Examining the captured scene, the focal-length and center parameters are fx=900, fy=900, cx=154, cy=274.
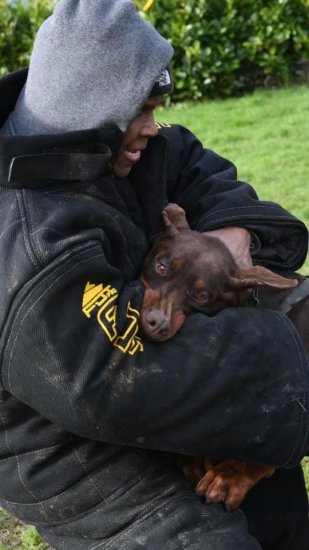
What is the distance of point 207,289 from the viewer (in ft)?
10.4

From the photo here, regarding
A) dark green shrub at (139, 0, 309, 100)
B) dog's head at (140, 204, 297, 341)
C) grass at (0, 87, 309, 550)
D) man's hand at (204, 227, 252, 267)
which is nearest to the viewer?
dog's head at (140, 204, 297, 341)

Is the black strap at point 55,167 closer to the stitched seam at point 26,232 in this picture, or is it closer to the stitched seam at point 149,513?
the stitched seam at point 26,232

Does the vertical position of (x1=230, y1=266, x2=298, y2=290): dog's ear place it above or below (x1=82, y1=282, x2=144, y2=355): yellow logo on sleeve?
below

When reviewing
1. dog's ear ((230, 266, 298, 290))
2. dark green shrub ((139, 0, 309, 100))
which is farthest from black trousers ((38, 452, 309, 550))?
dark green shrub ((139, 0, 309, 100))

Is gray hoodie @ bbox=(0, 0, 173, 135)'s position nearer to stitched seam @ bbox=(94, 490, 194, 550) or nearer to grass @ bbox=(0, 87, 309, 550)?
stitched seam @ bbox=(94, 490, 194, 550)

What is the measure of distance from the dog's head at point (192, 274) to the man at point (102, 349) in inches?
4.6

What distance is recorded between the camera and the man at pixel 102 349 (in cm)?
249

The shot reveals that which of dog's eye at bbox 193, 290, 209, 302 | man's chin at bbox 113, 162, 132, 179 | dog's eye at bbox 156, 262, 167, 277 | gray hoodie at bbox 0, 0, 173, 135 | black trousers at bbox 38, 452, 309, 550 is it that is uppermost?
gray hoodie at bbox 0, 0, 173, 135

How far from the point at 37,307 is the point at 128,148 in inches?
30.2

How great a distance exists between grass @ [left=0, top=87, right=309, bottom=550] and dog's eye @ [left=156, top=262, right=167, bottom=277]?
3.57m

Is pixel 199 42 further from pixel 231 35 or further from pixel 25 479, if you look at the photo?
pixel 25 479

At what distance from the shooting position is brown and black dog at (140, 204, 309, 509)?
2.85 metres

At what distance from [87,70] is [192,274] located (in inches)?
34.9

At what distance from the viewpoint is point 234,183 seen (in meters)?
3.52
